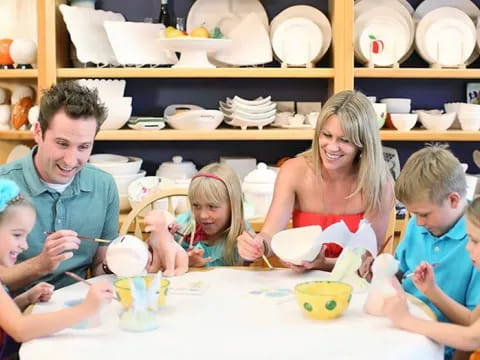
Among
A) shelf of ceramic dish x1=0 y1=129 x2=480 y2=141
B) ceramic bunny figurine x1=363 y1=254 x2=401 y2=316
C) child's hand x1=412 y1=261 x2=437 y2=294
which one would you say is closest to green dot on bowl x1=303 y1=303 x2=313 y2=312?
ceramic bunny figurine x1=363 y1=254 x2=401 y2=316

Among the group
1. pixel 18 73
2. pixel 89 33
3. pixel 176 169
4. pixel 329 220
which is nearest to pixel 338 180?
pixel 329 220

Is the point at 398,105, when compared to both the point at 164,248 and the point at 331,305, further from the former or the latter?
the point at 331,305

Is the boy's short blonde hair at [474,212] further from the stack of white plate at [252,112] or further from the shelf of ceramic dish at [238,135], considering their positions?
the stack of white plate at [252,112]

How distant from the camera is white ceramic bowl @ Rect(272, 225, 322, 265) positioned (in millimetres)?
2029

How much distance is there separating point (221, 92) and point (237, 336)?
2.38m

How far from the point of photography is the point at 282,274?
2.11m

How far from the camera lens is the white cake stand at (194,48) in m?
3.34

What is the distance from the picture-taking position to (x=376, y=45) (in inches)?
139

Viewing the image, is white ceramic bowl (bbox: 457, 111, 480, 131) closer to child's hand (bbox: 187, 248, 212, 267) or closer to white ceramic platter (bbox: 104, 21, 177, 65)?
white ceramic platter (bbox: 104, 21, 177, 65)

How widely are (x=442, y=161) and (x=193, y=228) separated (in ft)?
2.87

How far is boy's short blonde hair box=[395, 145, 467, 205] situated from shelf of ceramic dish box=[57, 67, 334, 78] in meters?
1.54

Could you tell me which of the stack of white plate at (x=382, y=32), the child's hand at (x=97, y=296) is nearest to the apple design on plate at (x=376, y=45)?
the stack of white plate at (x=382, y=32)

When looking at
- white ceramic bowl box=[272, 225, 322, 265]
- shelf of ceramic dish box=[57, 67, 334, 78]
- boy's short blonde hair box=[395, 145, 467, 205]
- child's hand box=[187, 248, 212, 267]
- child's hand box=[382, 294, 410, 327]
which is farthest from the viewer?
shelf of ceramic dish box=[57, 67, 334, 78]

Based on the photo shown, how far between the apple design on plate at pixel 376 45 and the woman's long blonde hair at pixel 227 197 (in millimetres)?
1476
